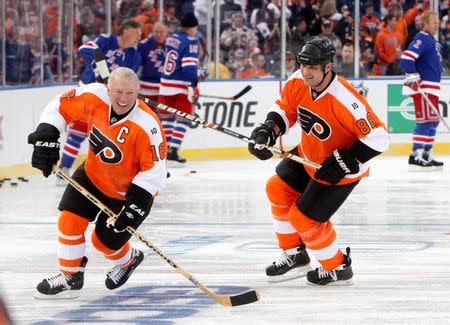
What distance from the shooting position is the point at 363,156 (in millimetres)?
5055

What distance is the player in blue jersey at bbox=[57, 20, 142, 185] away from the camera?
930 cm

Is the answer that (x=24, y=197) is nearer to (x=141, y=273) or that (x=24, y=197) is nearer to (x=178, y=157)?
(x=178, y=157)

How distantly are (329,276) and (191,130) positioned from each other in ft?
21.6

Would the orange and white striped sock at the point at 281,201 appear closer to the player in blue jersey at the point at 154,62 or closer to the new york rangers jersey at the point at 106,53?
the new york rangers jersey at the point at 106,53

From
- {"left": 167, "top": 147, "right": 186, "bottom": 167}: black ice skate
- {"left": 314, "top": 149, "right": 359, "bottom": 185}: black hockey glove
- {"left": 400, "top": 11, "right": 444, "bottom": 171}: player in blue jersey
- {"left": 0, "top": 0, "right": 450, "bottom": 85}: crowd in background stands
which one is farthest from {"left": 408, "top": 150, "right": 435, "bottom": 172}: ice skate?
{"left": 314, "top": 149, "right": 359, "bottom": 185}: black hockey glove

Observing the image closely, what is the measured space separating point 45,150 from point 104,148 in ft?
0.78

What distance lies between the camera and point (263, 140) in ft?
17.1

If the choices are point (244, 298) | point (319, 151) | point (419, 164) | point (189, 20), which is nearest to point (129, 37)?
point (189, 20)

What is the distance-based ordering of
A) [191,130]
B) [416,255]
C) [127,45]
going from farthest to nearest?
1. [191,130]
2. [127,45]
3. [416,255]

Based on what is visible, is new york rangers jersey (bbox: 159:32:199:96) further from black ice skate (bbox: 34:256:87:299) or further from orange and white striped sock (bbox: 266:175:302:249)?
black ice skate (bbox: 34:256:87:299)

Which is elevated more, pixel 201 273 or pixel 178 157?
pixel 201 273

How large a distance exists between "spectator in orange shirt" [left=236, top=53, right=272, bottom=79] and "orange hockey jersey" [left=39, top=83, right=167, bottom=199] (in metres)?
7.32

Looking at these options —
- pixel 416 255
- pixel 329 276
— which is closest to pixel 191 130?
pixel 416 255

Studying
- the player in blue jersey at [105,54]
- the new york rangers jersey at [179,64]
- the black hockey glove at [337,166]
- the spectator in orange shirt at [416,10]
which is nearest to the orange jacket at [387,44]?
the spectator in orange shirt at [416,10]
